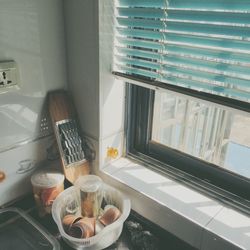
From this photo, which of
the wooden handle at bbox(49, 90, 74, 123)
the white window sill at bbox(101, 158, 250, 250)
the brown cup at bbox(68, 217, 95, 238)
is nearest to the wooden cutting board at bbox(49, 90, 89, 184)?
the wooden handle at bbox(49, 90, 74, 123)

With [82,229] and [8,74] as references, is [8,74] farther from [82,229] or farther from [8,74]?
[82,229]

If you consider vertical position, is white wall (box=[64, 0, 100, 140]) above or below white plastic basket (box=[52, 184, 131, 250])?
above

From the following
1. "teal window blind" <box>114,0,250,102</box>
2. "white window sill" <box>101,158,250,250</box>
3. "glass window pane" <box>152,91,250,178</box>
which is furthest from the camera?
"glass window pane" <box>152,91,250,178</box>

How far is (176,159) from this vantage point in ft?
3.57

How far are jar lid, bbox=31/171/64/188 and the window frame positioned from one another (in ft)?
1.05

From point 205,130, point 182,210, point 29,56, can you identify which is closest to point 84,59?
point 29,56

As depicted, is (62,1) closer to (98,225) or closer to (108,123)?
(108,123)

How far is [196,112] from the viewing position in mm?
1643

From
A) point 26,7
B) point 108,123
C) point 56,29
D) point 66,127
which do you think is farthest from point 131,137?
point 26,7

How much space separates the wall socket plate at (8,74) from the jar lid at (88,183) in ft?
1.36

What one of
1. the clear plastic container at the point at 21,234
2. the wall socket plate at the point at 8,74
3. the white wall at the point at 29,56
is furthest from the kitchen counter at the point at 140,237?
the wall socket plate at the point at 8,74

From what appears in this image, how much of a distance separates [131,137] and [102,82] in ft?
0.97

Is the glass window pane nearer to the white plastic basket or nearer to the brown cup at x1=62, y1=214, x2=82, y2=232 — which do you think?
the white plastic basket

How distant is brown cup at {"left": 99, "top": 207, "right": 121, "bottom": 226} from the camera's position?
3.08ft
